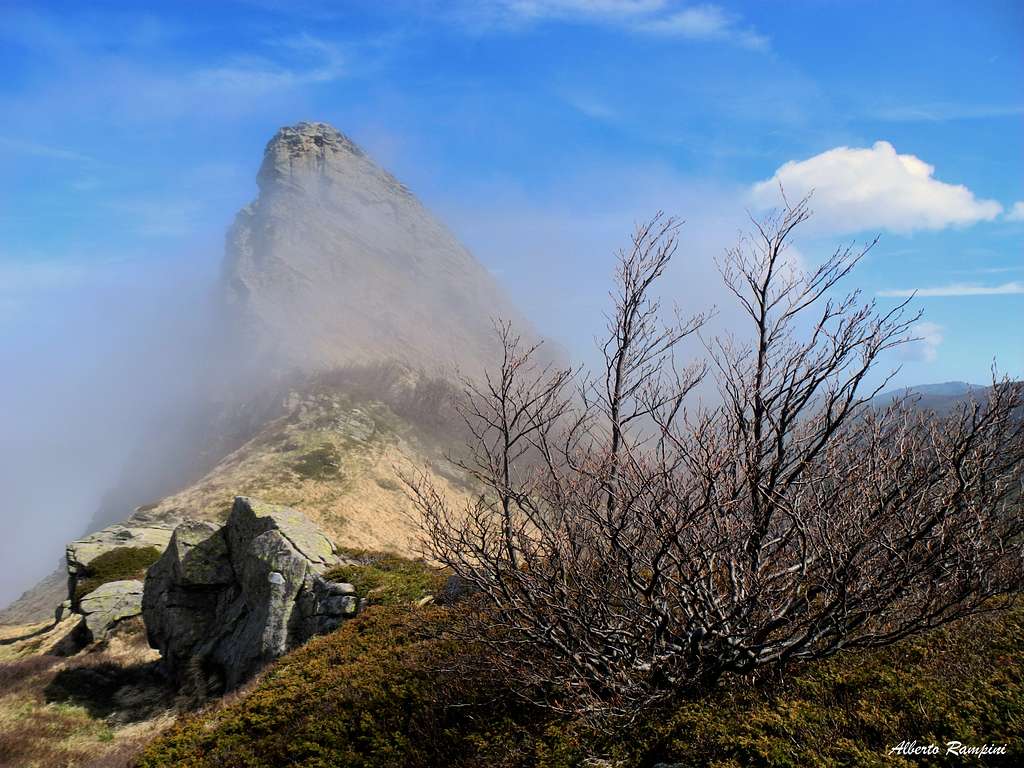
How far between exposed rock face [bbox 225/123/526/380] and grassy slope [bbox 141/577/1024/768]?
67991 mm

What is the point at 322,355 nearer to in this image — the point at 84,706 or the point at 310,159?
the point at 84,706

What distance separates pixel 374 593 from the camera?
48.9 ft

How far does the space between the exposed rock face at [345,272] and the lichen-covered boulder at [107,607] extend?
5453cm

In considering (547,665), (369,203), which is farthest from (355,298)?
(547,665)

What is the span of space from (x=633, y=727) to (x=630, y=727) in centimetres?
4

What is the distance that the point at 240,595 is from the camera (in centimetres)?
1723

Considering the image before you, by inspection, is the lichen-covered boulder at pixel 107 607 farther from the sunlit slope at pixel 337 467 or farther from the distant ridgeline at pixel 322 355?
the distant ridgeline at pixel 322 355

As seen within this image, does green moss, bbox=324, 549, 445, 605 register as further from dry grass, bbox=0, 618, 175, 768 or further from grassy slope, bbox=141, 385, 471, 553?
grassy slope, bbox=141, 385, 471, 553

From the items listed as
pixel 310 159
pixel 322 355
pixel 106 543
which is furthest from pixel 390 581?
pixel 310 159

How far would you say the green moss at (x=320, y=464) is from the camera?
4657cm

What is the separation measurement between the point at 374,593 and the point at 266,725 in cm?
558

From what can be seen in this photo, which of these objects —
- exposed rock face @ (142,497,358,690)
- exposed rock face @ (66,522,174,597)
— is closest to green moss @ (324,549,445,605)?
exposed rock face @ (142,497,358,690)

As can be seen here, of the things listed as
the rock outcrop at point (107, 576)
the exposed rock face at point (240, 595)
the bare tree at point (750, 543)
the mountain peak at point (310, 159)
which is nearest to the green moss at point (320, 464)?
the rock outcrop at point (107, 576)

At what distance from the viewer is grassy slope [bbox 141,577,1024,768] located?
5.48 m
